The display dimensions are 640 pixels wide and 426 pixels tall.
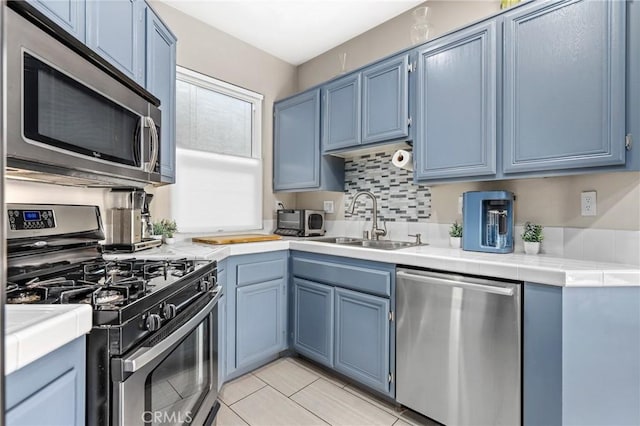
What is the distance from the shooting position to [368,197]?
8.77ft

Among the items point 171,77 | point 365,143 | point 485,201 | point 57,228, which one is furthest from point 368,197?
point 57,228

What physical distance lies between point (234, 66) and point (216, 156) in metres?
0.83

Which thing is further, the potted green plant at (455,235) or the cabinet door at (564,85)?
the potted green plant at (455,235)

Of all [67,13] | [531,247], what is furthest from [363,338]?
[67,13]

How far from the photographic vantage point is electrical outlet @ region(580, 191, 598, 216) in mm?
1623

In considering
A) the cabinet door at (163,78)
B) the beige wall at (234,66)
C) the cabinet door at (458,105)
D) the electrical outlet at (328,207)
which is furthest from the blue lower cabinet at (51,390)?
the electrical outlet at (328,207)

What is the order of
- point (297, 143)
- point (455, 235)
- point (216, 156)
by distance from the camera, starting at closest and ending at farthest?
point (455, 235) < point (216, 156) < point (297, 143)

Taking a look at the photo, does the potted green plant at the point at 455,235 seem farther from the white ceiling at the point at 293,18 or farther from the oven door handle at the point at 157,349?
the white ceiling at the point at 293,18

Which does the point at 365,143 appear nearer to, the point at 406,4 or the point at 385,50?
the point at 385,50

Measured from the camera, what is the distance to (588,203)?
5.39 ft

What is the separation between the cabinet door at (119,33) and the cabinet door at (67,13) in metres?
0.04

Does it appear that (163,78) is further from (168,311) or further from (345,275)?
(345,275)

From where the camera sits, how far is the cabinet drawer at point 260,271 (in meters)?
2.15

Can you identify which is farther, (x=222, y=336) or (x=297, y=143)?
(x=297, y=143)
